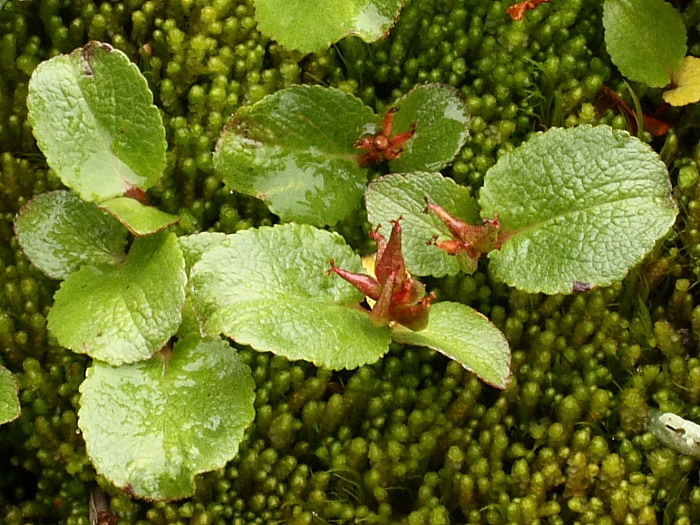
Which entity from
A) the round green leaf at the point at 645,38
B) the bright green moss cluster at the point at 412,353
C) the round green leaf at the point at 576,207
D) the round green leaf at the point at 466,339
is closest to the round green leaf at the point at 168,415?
the bright green moss cluster at the point at 412,353

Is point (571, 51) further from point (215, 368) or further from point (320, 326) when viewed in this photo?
point (215, 368)

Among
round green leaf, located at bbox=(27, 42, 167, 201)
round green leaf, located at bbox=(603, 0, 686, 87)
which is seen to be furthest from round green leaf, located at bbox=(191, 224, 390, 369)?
round green leaf, located at bbox=(603, 0, 686, 87)

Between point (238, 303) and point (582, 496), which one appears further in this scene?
point (582, 496)

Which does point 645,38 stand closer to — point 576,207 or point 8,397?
point 576,207

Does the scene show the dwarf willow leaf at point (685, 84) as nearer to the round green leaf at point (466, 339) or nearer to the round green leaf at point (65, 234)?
the round green leaf at point (466, 339)

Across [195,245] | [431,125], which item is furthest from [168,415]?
[431,125]

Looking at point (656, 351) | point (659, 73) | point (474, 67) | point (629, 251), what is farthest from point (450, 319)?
point (659, 73)

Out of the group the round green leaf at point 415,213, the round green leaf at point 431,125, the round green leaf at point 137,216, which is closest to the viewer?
the round green leaf at point 137,216
